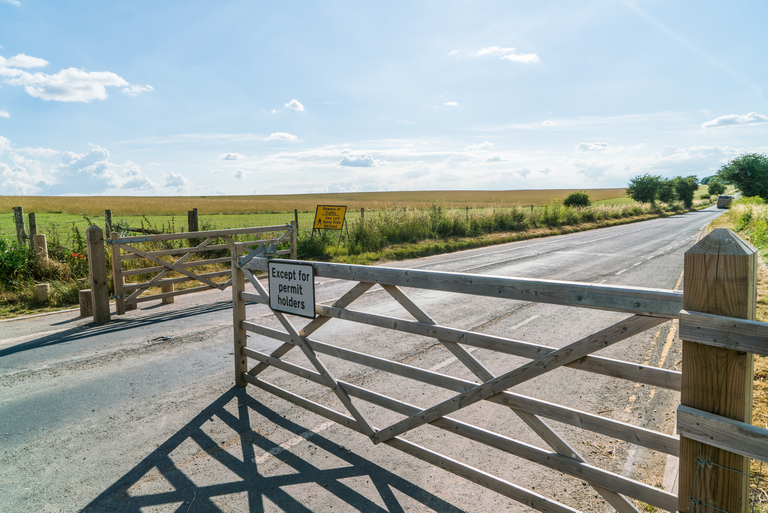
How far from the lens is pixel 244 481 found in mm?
3318

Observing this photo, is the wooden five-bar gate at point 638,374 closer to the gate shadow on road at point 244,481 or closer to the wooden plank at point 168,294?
the gate shadow on road at point 244,481

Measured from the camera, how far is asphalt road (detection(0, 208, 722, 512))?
319cm

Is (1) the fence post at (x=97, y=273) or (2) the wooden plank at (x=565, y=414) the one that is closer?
(2) the wooden plank at (x=565, y=414)

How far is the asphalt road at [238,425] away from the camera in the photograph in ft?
10.5

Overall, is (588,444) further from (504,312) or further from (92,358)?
(92,358)

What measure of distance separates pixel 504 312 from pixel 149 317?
6.71 m

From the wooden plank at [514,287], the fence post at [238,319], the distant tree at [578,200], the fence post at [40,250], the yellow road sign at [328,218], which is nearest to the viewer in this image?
the wooden plank at [514,287]

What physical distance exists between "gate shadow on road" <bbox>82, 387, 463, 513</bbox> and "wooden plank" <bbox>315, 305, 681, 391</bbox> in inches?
45.7

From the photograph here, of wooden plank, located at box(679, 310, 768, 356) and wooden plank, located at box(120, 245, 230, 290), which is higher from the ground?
wooden plank, located at box(679, 310, 768, 356)

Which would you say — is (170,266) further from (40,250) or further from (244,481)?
(244,481)

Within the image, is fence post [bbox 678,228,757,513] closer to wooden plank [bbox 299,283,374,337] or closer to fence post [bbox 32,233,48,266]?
wooden plank [bbox 299,283,374,337]

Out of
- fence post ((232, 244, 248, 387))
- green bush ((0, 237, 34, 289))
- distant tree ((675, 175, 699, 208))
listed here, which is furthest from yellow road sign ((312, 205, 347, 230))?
distant tree ((675, 175, 699, 208))

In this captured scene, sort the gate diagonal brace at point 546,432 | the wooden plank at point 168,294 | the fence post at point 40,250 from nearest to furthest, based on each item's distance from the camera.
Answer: the gate diagonal brace at point 546,432, the wooden plank at point 168,294, the fence post at point 40,250

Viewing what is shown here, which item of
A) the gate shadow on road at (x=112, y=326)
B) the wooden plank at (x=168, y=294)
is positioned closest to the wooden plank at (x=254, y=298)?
the gate shadow on road at (x=112, y=326)
